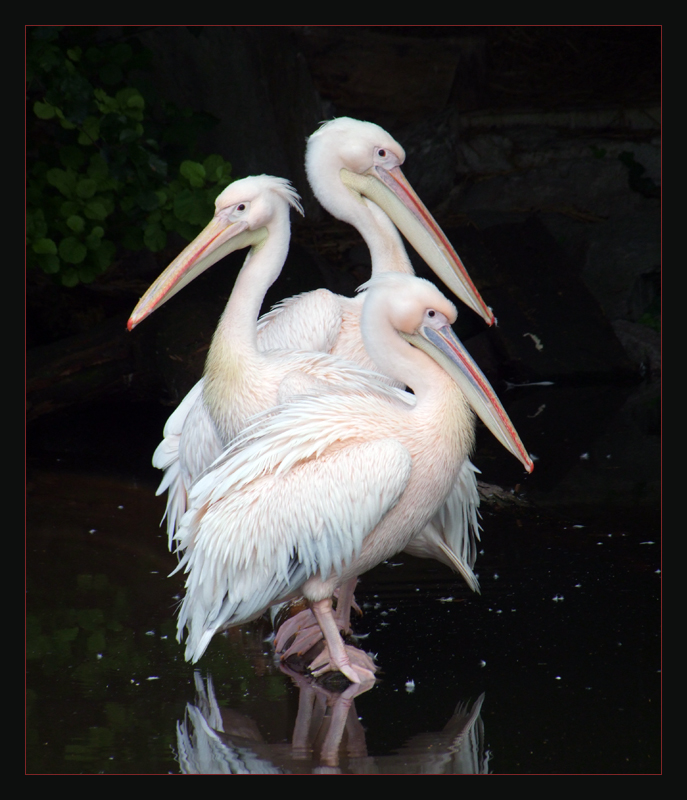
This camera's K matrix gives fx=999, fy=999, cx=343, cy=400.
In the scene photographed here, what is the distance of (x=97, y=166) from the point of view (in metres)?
5.76

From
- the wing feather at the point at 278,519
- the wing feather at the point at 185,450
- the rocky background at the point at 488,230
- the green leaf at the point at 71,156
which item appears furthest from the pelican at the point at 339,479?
the green leaf at the point at 71,156

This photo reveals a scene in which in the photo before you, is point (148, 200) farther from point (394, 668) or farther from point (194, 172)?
point (394, 668)

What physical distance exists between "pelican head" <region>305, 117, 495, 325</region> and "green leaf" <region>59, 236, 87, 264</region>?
6.81 feet

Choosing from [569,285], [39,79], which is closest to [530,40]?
[569,285]

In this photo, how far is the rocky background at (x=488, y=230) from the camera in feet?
19.7

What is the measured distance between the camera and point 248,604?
317cm

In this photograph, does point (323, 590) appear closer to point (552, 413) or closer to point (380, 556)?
point (380, 556)

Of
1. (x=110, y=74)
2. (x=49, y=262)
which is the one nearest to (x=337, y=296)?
(x=49, y=262)

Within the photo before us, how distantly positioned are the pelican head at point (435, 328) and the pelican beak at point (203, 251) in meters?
0.68

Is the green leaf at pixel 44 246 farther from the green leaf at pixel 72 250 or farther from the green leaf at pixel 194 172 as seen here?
the green leaf at pixel 194 172

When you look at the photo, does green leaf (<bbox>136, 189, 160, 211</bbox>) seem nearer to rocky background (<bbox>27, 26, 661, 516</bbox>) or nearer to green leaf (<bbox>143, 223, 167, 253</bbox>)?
green leaf (<bbox>143, 223, 167, 253</bbox>)

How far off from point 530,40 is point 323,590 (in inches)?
274

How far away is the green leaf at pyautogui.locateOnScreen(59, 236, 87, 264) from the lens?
5.75 meters

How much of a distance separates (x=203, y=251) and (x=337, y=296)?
661 millimetres
